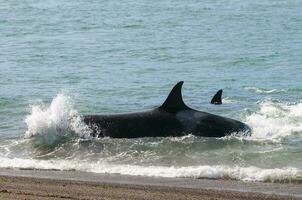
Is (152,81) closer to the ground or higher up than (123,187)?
higher up

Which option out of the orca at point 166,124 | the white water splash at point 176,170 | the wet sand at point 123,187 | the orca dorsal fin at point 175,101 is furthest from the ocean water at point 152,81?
the orca dorsal fin at point 175,101

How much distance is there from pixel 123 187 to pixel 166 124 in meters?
5.29

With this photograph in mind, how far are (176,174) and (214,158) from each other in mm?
1962

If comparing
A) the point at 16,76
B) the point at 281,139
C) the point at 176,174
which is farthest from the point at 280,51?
the point at 176,174

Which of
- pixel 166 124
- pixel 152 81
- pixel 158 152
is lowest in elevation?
pixel 158 152

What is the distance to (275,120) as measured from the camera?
19.8 metres

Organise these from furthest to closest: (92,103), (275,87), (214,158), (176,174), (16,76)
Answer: (16,76) < (275,87) < (92,103) < (214,158) < (176,174)

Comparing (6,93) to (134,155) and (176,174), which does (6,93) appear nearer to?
(134,155)

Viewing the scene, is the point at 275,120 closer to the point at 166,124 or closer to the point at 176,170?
the point at 166,124

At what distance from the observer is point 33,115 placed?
18.5 metres

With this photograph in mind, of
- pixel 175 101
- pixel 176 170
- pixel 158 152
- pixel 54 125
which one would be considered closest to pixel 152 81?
pixel 54 125

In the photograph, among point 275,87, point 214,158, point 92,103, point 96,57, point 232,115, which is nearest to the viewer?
point 214,158

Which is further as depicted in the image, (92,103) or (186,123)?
(92,103)

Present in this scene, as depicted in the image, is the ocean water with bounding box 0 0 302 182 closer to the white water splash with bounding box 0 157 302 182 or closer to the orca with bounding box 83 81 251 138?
the white water splash with bounding box 0 157 302 182
